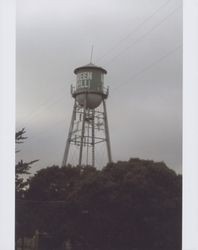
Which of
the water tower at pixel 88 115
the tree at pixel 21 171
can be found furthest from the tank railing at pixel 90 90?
the tree at pixel 21 171

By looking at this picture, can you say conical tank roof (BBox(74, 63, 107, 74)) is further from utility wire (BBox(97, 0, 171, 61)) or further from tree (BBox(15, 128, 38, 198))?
tree (BBox(15, 128, 38, 198))

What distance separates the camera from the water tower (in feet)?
7.17

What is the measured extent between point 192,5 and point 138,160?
845mm

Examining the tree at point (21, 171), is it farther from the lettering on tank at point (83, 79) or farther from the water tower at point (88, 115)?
the lettering on tank at point (83, 79)

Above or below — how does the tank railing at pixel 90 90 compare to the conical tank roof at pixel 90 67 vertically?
below

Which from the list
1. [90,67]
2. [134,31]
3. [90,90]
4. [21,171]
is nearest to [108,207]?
[21,171]

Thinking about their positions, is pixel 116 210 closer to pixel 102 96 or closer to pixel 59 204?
pixel 59 204

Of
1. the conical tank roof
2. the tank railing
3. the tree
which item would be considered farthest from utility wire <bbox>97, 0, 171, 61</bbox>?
the tree

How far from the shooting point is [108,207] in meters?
2.17

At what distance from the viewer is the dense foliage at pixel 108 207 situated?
2148 mm

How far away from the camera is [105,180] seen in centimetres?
216

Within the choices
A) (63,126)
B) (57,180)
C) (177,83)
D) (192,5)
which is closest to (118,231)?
(57,180)

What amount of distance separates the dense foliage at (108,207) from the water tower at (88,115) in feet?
0.32

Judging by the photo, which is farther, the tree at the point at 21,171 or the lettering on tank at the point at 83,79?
the lettering on tank at the point at 83,79
